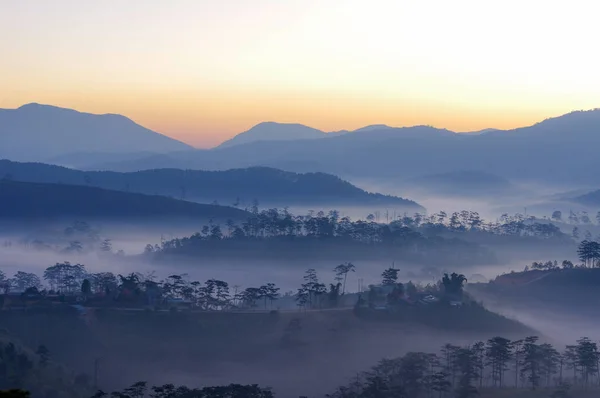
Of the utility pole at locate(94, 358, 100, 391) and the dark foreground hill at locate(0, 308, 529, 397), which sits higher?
the dark foreground hill at locate(0, 308, 529, 397)

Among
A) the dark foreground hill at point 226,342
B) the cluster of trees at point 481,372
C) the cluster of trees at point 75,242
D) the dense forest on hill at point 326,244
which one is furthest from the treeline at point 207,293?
the cluster of trees at point 75,242

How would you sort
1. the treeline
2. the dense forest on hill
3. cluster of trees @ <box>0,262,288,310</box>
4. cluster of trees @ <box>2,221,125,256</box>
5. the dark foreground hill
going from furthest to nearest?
cluster of trees @ <box>2,221,125,256</box> → the dense forest on hill → cluster of trees @ <box>0,262,288,310</box> → the treeline → the dark foreground hill

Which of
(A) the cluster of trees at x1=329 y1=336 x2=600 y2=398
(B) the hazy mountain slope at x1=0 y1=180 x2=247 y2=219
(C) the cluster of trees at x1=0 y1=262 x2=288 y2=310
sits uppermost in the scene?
(B) the hazy mountain slope at x1=0 y1=180 x2=247 y2=219

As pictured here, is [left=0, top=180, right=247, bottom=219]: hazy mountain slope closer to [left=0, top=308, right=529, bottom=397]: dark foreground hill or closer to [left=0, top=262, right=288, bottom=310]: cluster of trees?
[left=0, top=262, right=288, bottom=310]: cluster of trees

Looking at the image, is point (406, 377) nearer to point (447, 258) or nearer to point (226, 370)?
point (226, 370)

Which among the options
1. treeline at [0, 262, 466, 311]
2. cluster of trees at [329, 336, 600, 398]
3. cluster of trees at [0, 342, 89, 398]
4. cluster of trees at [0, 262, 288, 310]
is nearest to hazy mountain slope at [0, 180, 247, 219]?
cluster of trees at [0, 262, 288, 310]

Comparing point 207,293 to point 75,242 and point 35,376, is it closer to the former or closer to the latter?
point 35,376
